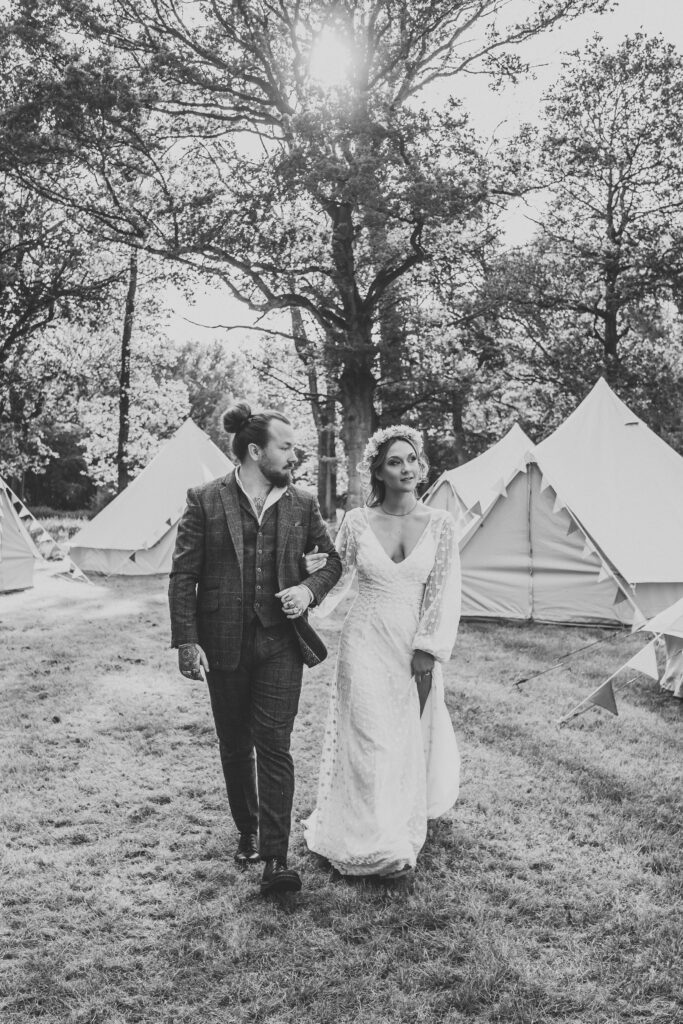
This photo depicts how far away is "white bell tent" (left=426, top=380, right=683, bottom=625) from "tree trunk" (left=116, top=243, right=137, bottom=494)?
14.9 m

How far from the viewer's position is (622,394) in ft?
60.6

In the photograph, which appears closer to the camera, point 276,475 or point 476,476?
point 276,475

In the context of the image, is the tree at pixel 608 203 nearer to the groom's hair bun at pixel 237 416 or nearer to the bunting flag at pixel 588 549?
the bunting flag at pixel 588 549

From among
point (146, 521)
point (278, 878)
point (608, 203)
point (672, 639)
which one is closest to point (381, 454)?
point (278, 878)

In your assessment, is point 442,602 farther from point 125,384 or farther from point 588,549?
point 125,384

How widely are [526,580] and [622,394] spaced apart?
37.2 ft

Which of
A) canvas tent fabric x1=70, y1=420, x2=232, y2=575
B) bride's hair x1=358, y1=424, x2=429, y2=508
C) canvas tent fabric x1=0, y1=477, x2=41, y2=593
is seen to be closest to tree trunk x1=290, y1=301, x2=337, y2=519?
canvas tent fabric x1=70, y1=420, x2=232, y2=575

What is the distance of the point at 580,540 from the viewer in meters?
8.26

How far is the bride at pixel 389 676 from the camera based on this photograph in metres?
3.12

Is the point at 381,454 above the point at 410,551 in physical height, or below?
above

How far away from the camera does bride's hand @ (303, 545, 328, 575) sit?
Result: 120 inches

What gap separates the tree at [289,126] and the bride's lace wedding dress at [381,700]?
11861 mm

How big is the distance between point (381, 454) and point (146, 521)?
9926mm

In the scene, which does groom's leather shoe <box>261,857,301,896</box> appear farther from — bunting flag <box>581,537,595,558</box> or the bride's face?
bunting flag <box>581,537,595,558</box>
